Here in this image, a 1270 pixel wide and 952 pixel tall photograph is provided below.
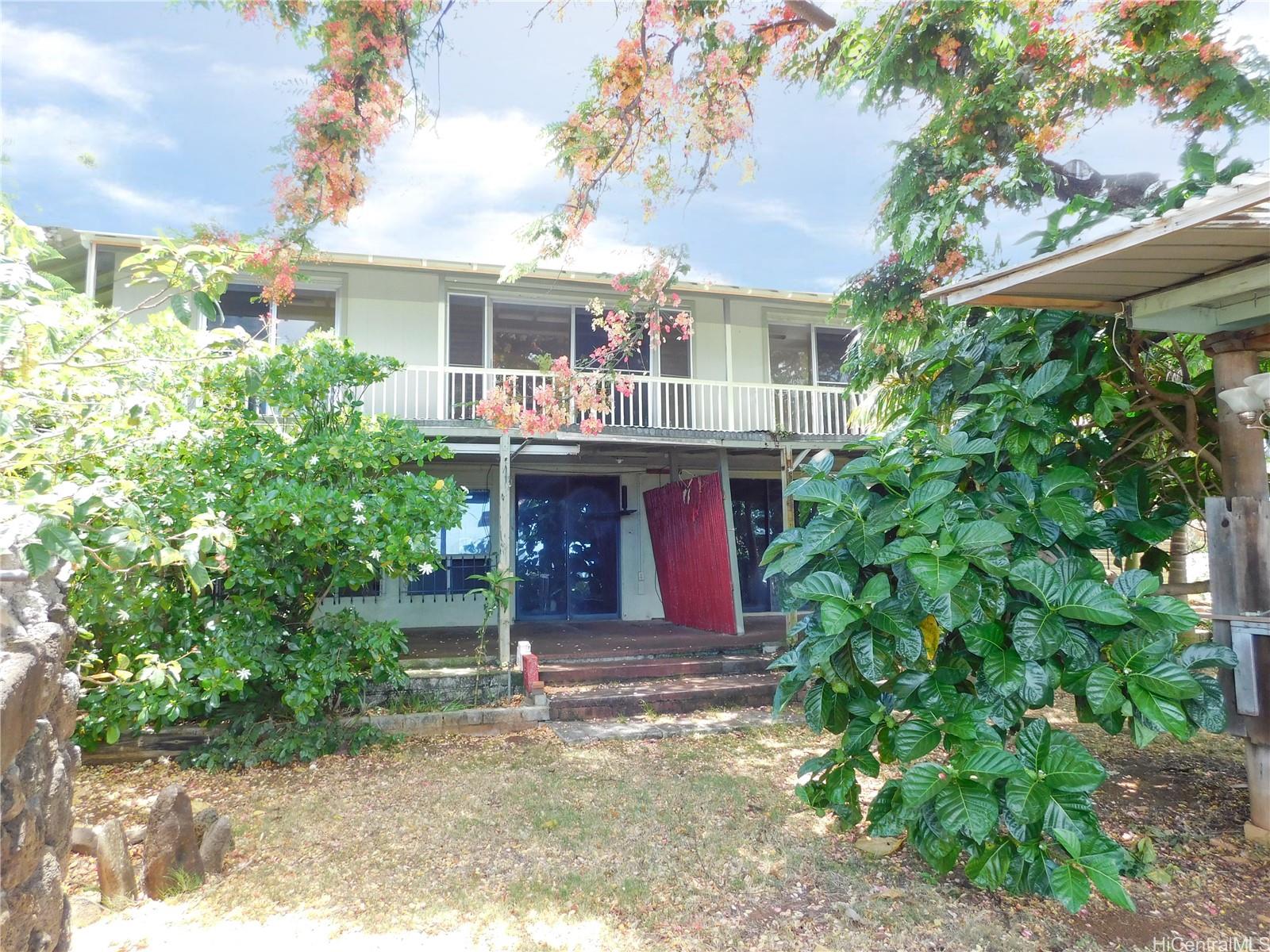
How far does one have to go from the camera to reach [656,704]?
6.80m

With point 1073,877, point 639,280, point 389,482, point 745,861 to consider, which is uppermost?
point 639,280

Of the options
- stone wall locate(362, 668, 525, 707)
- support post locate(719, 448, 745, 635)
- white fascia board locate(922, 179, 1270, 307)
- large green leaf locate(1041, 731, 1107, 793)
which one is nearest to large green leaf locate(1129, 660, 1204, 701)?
large green leaf locate(1041, 731, 1107, 793)

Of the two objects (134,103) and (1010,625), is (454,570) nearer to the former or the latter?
(134,103)

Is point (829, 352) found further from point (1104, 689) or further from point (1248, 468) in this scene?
point (1104, 689)

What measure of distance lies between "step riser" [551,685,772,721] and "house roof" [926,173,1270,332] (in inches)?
176

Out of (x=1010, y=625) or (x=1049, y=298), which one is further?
(x=1049, y=298)

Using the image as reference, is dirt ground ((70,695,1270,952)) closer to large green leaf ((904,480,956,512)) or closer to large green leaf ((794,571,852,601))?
large green leaf ((794,571,852,601))

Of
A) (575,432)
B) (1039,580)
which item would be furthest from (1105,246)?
(575,432)

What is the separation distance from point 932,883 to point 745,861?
830mm

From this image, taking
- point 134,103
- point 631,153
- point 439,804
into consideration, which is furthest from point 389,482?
point 631,153

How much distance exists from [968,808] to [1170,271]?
246 cm

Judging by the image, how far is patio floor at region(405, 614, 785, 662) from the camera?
8.07 meters

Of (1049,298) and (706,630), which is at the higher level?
(1049,298)

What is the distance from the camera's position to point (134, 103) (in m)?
4.84
